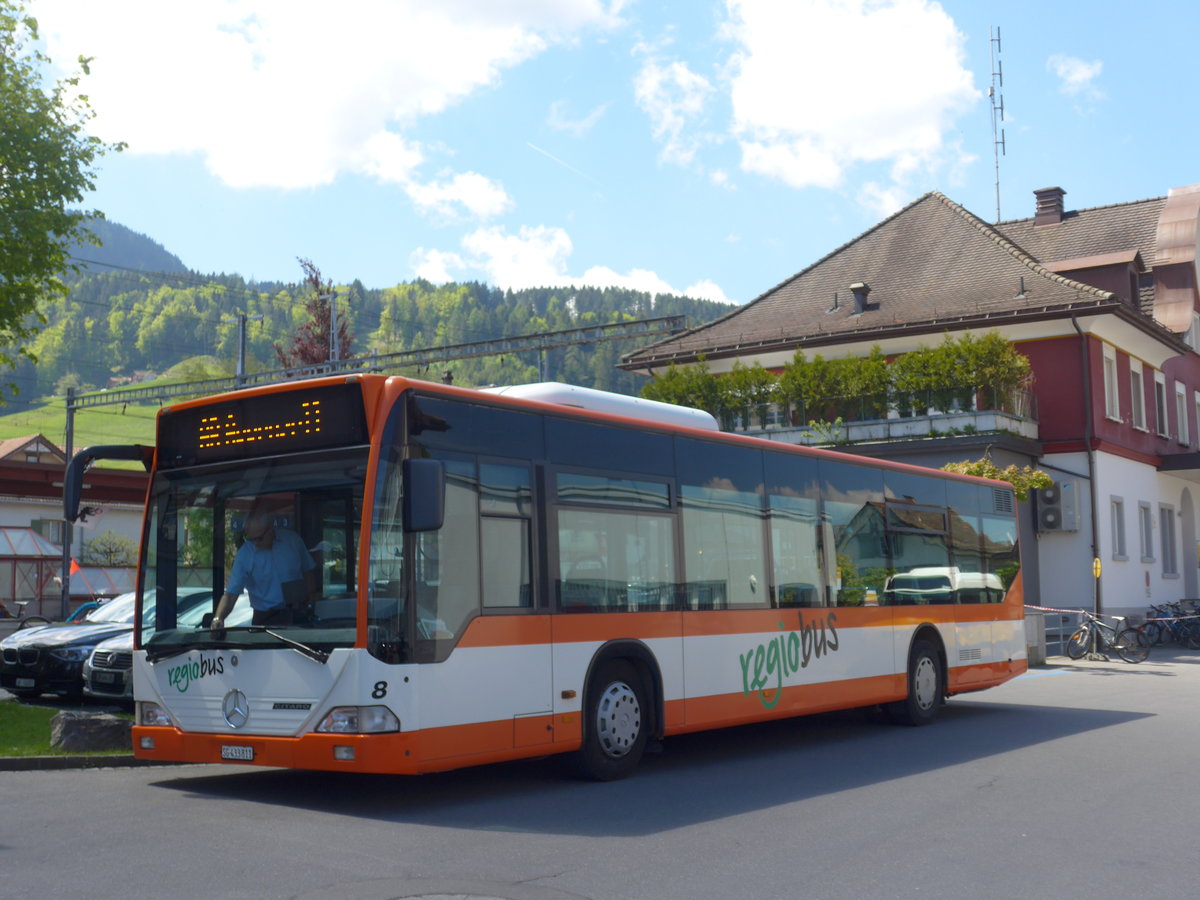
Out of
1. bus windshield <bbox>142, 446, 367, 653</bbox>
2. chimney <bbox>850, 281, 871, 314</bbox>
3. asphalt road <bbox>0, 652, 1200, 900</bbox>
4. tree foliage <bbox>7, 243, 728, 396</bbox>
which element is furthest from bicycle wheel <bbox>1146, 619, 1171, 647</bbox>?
tree foliage <bbox>7, 243, 728, 396</bbox>

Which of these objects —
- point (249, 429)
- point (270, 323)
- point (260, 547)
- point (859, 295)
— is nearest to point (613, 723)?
point (260, 547)

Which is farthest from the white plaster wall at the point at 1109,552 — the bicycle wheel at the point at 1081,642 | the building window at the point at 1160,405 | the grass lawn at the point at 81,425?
the grass lawn at the point at 81,425

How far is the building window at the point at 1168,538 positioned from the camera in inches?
1594

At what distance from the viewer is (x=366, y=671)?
879 cm

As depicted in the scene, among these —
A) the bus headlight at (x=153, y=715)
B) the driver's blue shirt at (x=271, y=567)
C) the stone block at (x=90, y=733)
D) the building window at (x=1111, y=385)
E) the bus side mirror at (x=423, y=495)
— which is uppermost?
the building window at (x=1111, y=385)

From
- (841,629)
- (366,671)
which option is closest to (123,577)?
(841,629)

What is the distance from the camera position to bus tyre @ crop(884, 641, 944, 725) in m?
15.6

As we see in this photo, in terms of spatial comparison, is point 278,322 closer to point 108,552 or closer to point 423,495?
point 108,552

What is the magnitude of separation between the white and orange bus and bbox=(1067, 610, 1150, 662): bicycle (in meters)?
17.3

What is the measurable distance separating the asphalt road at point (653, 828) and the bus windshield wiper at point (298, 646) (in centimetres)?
104

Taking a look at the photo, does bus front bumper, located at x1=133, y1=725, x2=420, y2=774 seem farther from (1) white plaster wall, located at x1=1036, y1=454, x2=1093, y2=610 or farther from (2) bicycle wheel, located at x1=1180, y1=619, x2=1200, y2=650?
(2) bicycle wheel, located at x1=1180, y1=619, x2=1200, y2=650

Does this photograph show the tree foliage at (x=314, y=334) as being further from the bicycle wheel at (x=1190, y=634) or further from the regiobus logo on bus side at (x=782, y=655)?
the regiobus logo on bus side at (x=782, y=655)

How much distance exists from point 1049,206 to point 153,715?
40.5 m

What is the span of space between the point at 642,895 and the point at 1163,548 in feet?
124
